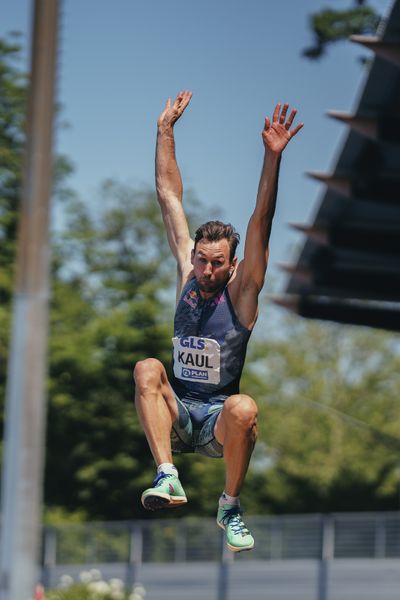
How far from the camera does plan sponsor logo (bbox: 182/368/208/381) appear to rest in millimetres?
8172

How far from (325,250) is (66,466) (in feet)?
79.2

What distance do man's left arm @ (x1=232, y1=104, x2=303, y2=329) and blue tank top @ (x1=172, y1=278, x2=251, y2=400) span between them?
0.11 metres

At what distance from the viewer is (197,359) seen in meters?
8.12

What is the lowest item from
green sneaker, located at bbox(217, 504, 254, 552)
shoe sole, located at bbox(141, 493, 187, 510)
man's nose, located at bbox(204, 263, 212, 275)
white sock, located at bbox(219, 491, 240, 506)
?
green sneaker, located at bbox(217, 504, 254, 552)

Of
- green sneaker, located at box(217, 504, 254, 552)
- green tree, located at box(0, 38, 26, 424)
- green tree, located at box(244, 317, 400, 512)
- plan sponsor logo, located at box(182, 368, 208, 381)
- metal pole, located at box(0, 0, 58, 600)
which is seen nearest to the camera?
metal pole, located at box(0, 0, 58, 600)

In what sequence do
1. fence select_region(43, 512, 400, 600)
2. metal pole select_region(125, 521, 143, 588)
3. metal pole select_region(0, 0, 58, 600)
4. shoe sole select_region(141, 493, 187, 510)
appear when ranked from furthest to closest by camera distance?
metal pole select_region(125, 521, 143, 588)
fence select_region(43, 512, 400, 600)
shoe sole select_region(141, 493, 187, 510)
metal pole select_region(0, 0, 58, 600)

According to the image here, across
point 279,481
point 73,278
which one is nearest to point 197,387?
point 73,278

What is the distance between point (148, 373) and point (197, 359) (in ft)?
1.02

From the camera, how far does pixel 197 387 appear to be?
828 cm

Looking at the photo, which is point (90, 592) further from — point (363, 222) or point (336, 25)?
point (336, 25)

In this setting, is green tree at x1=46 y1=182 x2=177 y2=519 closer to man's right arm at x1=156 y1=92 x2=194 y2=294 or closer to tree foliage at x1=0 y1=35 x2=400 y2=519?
tree foliage at x1=0 y1=35 x2=400 y2=519

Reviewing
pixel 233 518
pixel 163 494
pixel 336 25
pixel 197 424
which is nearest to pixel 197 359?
pixel 197 424

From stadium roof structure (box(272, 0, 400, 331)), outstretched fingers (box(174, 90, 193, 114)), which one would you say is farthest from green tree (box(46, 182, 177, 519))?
outstretched fingers (box(174, 90, 193, 114))

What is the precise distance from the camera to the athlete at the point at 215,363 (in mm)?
7836
